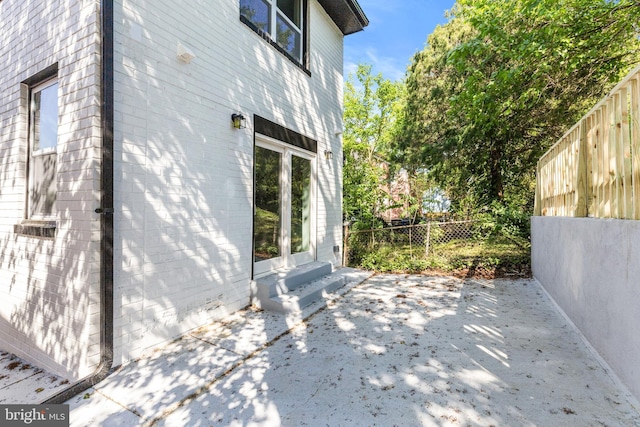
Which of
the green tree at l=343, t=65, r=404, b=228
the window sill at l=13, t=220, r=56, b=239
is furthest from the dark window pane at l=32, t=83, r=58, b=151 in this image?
the green tree at l=343, t=65, r=404, b=228

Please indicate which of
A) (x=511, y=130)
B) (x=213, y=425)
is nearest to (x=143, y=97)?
(x=213, y=425)

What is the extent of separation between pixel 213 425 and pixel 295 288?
9.57ft

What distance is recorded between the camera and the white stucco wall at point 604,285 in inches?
85.6

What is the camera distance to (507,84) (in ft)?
21.9

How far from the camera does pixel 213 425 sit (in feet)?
6.70

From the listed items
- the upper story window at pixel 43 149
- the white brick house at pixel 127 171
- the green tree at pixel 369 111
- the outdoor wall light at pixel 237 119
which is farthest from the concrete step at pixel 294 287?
the green tree at pixel 369 111

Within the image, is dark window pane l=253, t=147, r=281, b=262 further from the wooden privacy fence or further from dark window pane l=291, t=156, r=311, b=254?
the wooden privacy fence

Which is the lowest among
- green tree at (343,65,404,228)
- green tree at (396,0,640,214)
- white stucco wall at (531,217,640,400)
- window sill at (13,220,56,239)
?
white stucco wall at (531,217,640,400)

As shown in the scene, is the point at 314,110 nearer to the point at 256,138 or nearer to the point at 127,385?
the point at 256,138

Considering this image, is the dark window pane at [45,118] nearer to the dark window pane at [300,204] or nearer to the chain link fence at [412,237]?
the dark window pane at [300,204]

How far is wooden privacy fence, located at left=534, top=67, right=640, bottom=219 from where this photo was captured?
88.8 inches

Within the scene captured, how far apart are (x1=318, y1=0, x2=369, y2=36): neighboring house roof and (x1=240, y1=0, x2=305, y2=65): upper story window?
89 centimetres

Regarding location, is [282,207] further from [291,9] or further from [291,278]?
[291,9]

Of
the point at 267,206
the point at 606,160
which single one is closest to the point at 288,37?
the point at 267,206
